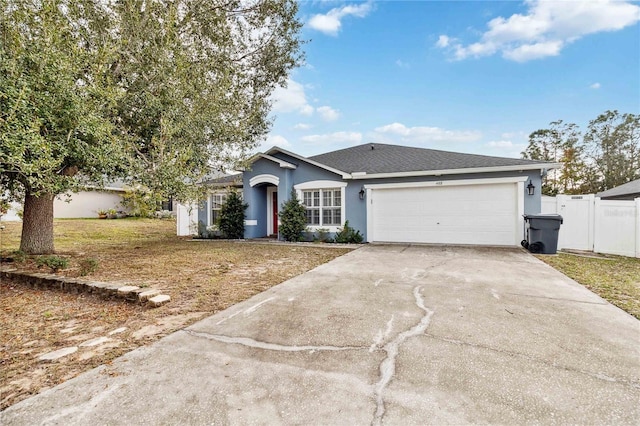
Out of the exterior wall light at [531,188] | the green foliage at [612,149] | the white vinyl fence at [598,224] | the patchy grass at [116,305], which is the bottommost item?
the patchy grass at [116,305]

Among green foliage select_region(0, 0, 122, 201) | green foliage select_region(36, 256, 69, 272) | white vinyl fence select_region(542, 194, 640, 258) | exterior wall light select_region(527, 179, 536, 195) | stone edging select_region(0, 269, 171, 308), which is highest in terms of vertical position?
green foliage select_region(0, 0, 122, 201)

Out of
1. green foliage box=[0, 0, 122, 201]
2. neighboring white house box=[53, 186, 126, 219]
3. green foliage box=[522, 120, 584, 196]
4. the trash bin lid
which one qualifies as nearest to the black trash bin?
the trash bin lid

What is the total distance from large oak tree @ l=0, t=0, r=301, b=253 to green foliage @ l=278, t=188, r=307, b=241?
285 cm

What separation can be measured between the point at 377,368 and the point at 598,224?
10.4 metres

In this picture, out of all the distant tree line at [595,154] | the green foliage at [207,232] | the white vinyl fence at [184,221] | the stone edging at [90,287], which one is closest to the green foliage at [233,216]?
the green foliage at [207,232]

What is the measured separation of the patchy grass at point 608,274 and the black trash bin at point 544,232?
1.22 feet

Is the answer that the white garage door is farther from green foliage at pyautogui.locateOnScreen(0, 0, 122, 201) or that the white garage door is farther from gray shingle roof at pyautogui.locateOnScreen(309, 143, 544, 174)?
green foliage at pyautogui.locateOnScreen(0, 0, 122, 201)

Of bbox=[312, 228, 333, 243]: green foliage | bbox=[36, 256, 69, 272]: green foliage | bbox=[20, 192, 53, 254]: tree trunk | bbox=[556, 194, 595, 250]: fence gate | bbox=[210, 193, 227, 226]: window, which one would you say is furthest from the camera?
bbox=[210, 193, 227, 226]: window

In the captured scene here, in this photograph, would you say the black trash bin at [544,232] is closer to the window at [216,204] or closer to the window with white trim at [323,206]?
the window with white trim at [323,206]

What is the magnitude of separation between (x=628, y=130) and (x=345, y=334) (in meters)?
35.7

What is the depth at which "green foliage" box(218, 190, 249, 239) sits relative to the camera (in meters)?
12.9

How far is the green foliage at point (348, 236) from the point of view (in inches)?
449

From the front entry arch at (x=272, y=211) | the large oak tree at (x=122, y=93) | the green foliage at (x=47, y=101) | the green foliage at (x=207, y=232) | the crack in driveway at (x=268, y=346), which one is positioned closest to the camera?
the crack in driveway at (x=268, y=346)

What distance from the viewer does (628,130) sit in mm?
25969
